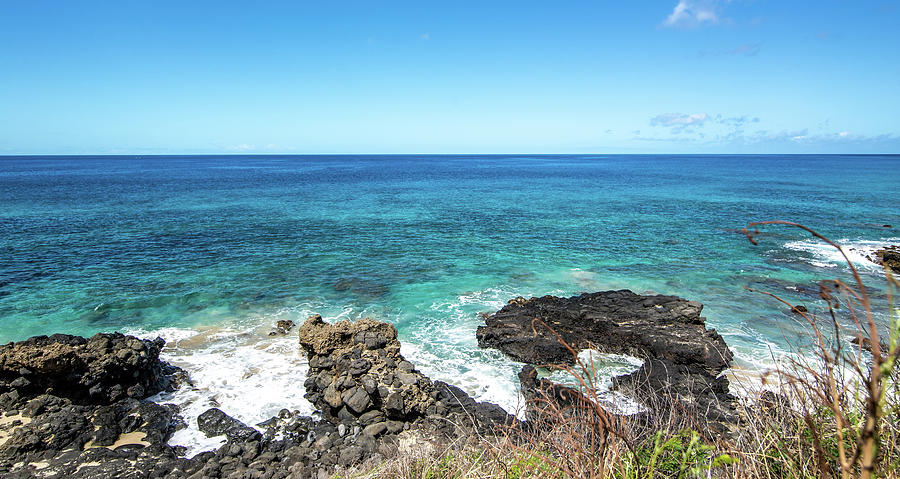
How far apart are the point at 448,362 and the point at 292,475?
24.4ft

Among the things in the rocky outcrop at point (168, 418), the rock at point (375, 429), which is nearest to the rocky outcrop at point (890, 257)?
the rocky outcrop at point (168, 418)

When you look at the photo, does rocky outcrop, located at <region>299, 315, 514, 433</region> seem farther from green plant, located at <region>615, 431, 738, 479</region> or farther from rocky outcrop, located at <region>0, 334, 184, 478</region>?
green plant, located at <region>615, 431, 738, 479</region>

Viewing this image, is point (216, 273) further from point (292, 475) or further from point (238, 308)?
point (292, 475)

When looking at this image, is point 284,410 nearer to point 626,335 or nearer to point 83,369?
point 83,369

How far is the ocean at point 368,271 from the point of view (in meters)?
17.8

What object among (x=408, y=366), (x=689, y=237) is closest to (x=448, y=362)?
(x=408, y=366)

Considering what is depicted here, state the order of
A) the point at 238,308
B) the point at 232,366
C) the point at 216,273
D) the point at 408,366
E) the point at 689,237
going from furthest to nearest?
the point at 689,237
the point at 216,273
the point at 238,308
the point at 232,366
the point at 408,366

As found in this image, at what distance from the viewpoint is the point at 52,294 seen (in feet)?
77.2

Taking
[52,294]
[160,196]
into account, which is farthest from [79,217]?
[52,294]

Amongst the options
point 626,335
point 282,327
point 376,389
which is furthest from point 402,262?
point 376,389

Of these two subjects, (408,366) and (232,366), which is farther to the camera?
(232,366)

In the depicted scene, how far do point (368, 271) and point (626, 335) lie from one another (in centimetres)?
1560

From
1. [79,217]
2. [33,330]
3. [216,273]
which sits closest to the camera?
[33,330]

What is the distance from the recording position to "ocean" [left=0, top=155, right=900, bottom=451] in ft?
58.5
